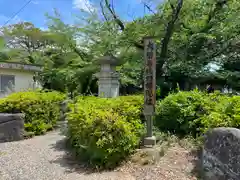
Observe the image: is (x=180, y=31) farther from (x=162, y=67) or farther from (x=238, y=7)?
(x=238, y=7)

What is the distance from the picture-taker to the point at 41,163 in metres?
4.65

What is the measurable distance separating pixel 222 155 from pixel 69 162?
287 cm

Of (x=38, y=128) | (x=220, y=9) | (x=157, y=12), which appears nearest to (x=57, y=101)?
(x=38, y=128)

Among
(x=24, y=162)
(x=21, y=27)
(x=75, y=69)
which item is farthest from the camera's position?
(x=21, y=27)

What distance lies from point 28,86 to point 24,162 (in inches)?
361

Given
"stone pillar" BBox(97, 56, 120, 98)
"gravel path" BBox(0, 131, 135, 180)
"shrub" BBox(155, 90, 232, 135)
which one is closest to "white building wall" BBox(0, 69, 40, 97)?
"stone pillar" BBox(97, 56, 120, 98)

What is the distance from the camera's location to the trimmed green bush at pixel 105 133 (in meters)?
4.26

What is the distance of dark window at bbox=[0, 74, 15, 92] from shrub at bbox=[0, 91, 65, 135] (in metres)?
5.45

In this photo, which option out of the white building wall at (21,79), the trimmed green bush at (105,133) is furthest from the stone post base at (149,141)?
the white building wall at (21,79)

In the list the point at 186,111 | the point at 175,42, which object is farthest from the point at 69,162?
the point at 175,42

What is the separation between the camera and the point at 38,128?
7.22 meters

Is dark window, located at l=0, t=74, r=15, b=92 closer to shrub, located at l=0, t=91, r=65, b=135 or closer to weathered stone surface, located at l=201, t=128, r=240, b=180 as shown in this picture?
shrub, located at l=0, t=91, r=65, b=135

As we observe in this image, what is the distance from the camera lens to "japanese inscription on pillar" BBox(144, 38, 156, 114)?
4.80m

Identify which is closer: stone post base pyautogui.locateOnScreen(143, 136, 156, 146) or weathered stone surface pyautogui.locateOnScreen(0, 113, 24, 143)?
stone post base pyautogui.locateOnScreen(143, 136, 156, 146)
